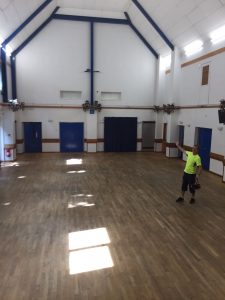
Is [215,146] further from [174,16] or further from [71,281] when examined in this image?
[71,281]

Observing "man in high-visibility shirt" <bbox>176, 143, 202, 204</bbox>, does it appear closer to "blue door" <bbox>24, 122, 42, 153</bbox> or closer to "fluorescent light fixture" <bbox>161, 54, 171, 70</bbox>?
"fluorescent light fixture" <bbox>161, 54, 171, 70</bbox>

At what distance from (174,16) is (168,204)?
916cm

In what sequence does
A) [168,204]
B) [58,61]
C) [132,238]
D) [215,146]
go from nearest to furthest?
[132,238] → [168,204] → [215,146] → [58,61]

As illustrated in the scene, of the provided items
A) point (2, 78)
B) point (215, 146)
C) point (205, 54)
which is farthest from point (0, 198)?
point (205, 54)

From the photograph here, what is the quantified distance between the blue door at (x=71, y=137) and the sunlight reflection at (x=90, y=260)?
1272cm

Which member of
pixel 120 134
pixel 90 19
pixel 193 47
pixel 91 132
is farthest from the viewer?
pixel 120 134

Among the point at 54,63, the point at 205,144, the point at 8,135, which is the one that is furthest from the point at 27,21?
the point at 205,144

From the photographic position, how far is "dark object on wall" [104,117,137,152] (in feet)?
58.0

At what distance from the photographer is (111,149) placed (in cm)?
1789

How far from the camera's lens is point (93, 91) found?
17.1m

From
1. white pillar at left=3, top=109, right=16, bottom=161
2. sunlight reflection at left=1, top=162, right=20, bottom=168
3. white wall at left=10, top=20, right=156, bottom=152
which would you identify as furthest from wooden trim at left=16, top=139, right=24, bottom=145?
sunlight reflection at left=1, top=162, right=20, bottom=168

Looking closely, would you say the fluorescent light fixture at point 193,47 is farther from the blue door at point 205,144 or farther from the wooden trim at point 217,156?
the wooden trim at point 217,156

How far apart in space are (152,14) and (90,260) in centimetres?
1286

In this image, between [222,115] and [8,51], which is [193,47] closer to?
Result: [222,115]
